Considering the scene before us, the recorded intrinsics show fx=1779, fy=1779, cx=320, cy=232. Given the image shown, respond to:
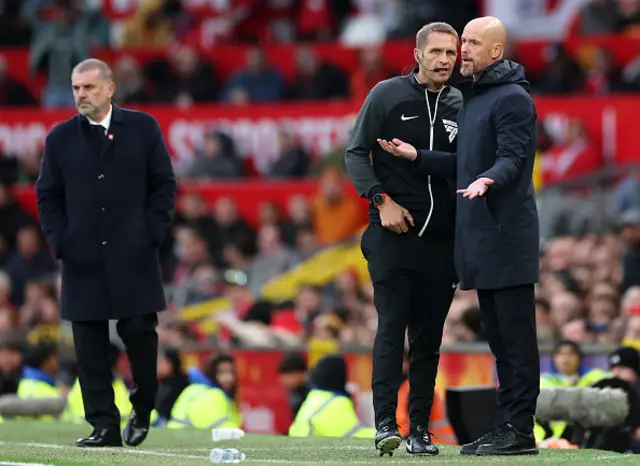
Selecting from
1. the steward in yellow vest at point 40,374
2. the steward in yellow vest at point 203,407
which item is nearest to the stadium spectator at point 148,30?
the steward in yellow vest at point 40,374

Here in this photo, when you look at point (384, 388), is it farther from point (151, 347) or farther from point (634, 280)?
point (634, 280)

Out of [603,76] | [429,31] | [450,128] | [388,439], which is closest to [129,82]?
[603,76]

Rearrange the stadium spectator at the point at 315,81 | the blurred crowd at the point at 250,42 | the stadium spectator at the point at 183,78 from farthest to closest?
the stadium spectator at the point at 183,78 → the stadium spectator at the point at 315,81 → the blurred crowd at the point at 250,42

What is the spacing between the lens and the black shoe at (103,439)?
10023 mm

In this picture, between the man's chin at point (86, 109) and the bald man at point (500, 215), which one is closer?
the bald man at point (500, 215)

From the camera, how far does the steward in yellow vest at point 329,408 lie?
12312 millimetres

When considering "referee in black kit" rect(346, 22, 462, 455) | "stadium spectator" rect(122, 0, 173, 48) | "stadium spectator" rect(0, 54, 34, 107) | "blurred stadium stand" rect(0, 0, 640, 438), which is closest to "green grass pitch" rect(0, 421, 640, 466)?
"referee in black kit" rect(346, 22, 462, 455)

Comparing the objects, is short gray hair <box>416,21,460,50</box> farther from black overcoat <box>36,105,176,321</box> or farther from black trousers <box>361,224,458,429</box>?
black overcoat <box>36,105,176,321</box>

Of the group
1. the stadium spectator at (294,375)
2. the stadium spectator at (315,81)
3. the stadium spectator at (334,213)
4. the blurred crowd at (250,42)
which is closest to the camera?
the stadium spectator at (294,375)

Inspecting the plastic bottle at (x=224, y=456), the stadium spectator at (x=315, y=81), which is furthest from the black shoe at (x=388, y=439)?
the stadium spectator at (x=315, y=81)

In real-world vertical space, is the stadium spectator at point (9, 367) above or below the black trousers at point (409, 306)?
below

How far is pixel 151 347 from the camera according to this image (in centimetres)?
1022

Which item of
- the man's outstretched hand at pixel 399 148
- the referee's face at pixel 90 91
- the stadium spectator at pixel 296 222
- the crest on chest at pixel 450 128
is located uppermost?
the referee's face at pixel 90 91

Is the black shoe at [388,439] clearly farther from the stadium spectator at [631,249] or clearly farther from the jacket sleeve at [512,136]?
the stadium spectator at [631,249]
